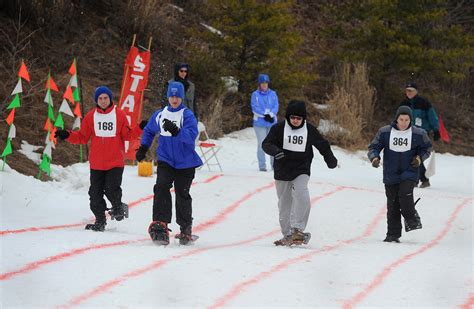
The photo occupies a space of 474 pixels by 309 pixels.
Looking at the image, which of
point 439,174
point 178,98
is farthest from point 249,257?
point 439,174

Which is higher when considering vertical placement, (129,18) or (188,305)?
(129,18)

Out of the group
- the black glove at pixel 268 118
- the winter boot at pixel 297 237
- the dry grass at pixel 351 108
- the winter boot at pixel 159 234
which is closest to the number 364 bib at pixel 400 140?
the winter boot at pixel 297 237

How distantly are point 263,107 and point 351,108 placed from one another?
5.83 m

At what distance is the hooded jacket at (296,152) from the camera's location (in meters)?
9.10

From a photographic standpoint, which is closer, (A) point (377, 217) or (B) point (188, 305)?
(B) point (188, 305)

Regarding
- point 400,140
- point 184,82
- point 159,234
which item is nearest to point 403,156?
point 400,140

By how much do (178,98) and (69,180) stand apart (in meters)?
4.50

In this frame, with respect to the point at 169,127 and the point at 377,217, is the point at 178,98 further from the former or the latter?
the point at 377,217

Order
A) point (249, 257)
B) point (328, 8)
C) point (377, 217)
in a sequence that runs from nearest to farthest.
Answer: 1. point (249, 257)
2. point (377, 217)
3. point (328, 8)

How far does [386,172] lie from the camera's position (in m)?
10.1

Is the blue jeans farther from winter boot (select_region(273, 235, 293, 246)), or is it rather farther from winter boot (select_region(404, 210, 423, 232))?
winter boot (select_region(273, 235, 293, 246))

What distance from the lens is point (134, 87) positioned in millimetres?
14648

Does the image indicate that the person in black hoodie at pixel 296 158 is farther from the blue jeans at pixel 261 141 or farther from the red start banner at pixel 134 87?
the blue jeans at pixel 261 141

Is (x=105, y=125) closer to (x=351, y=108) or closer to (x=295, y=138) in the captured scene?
(x=295, y=138)
